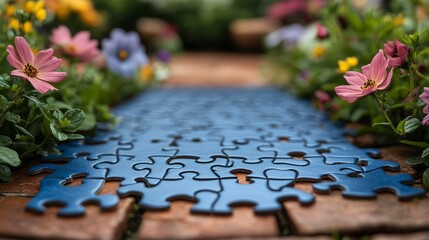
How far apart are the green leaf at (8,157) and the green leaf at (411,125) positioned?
2.77ft

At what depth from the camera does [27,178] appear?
1073mm

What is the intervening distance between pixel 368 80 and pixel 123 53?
1257 millimetres

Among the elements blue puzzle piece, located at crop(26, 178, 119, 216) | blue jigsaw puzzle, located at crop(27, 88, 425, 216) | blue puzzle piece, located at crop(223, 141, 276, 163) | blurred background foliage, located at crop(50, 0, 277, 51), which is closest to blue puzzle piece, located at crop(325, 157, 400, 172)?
blue jigsaw puzzle, located at crop(27, 88, 425, 216)

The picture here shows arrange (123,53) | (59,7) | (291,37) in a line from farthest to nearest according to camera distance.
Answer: (291,37) < (59,7) < (123,53)

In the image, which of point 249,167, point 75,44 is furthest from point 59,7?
point 249,167

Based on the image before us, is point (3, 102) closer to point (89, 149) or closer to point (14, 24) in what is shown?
point (89, 149)

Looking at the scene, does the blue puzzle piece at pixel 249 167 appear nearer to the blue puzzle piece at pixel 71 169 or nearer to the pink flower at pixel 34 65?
the blue puzzle piece at pixel 71 169

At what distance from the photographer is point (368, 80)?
1095 mm

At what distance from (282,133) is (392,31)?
0.52 m

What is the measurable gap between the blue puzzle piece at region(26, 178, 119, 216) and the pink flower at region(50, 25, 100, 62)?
2.38 ft

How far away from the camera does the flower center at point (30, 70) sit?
1.05m

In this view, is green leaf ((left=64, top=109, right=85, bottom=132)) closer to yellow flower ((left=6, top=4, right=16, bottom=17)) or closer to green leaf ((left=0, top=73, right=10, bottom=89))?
green leaf ((left=0, top=73, right=10, bottom=89))

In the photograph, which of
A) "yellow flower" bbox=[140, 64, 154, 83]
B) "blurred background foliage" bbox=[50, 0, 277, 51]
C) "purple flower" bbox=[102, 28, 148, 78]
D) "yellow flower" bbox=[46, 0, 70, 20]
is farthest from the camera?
"blurred background foliage" bbox=[50, 0, 277, 51]

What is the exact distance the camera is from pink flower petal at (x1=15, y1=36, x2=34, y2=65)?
1041 millimetres
